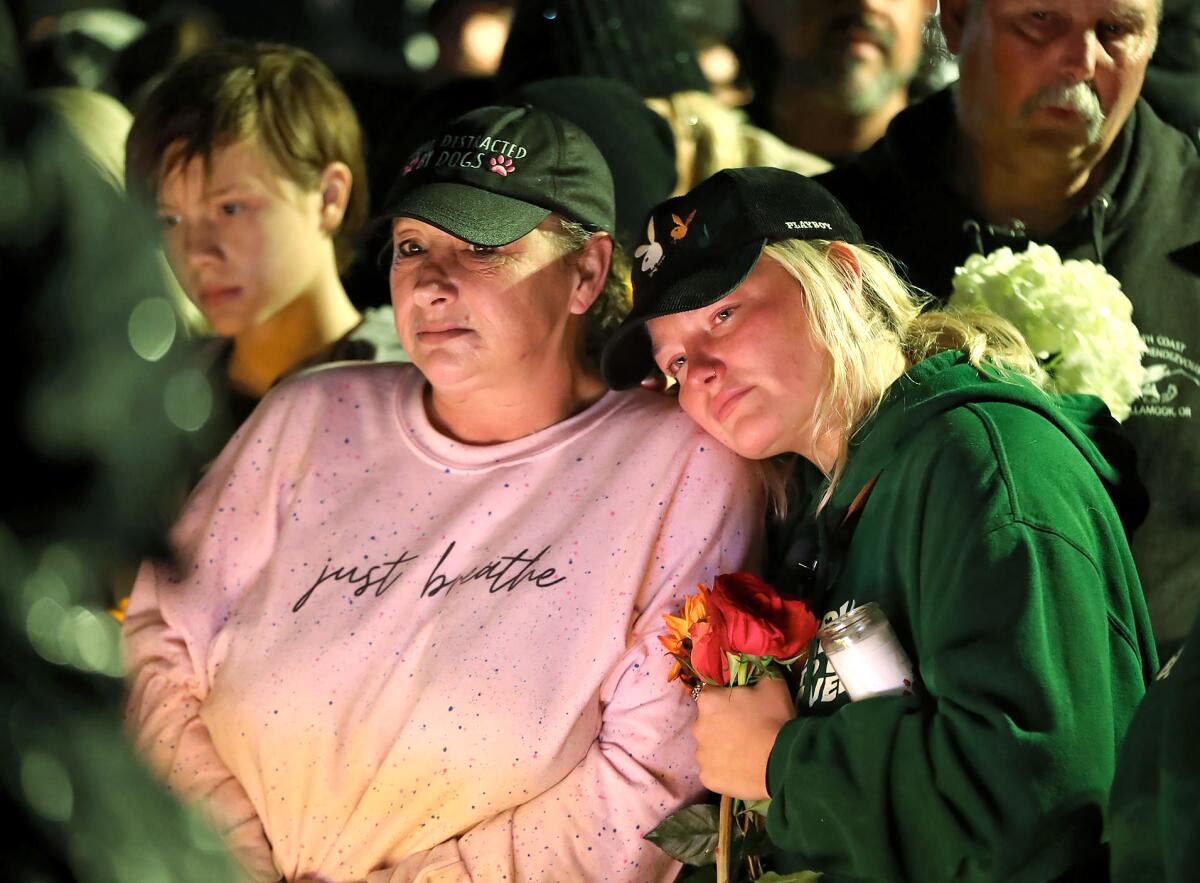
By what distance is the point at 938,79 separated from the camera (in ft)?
7.66

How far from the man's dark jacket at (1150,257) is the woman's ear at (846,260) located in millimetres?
399

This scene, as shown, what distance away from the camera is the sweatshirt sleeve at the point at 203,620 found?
6.62 feet

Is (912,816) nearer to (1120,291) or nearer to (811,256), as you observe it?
(811,256)

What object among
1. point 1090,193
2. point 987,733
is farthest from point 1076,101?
point 987,733

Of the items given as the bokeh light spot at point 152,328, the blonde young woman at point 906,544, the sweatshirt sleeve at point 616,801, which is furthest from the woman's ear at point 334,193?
the bokeh light spot at point 152,328

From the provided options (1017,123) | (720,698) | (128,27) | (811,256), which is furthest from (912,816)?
(128,27)

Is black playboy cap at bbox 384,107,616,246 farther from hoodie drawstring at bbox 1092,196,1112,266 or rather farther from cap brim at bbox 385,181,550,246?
→ hoodie drawstring at bbox 1092,196,1112,266

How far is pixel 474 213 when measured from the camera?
2.03 metres

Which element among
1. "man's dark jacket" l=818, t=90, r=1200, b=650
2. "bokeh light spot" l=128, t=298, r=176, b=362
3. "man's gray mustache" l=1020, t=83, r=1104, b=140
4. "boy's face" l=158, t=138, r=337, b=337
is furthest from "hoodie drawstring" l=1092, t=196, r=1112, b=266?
"bokeh light spot" l=128, t=298, r=176, b=362

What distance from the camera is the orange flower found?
5.68 ft

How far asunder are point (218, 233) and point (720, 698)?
1.26 m

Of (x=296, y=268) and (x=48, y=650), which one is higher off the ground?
(x=48, y=650)

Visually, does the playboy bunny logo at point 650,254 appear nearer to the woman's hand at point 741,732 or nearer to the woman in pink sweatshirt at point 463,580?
the woman in pink sweatshirt at point 463,580

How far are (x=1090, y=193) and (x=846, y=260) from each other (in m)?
0.61
